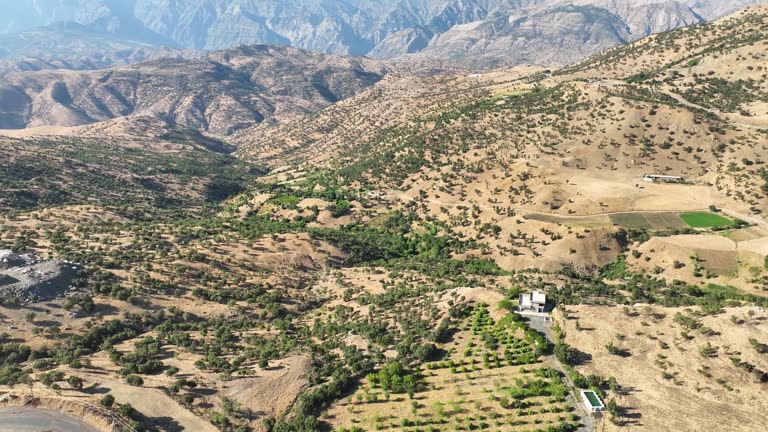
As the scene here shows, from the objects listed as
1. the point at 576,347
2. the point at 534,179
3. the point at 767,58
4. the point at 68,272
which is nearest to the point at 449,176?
the point at 534,179

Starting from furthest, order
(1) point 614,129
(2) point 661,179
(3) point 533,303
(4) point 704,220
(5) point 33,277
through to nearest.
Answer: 1. (1) point 614,129
2. (2) point 661,179
3. (4) point 704,220
4. (5) point 33,277
5. (3) point 533,303

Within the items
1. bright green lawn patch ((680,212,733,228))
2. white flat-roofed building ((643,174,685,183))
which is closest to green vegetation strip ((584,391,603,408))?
bright green lawn patch ((680,212,733,228))

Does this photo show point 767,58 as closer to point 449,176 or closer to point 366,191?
point 449,176

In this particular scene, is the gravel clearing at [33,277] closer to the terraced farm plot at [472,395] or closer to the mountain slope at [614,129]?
the terraced farm plot at [472,395]

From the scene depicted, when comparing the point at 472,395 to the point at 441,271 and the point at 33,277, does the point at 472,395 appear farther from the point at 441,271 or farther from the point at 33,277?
the point at 33,277

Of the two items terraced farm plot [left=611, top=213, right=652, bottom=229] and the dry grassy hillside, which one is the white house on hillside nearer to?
the dry grassy hillside

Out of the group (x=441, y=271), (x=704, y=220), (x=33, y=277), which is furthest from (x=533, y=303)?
(x=33, y=277)

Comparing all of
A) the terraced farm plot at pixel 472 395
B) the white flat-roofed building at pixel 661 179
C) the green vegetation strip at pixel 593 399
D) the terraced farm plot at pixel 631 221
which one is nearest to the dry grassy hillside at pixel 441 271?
the terraced farm plot at pixel 472 395
